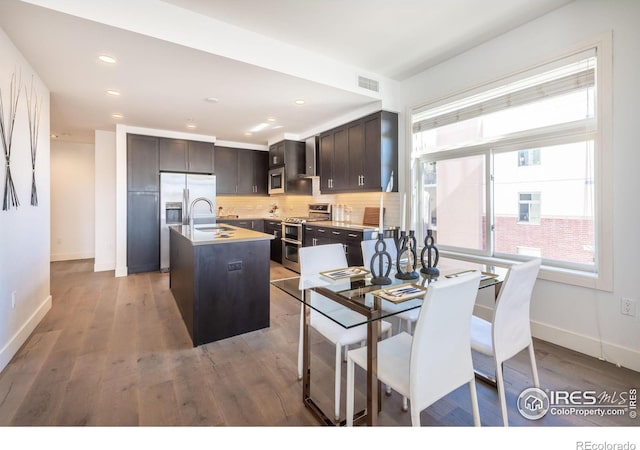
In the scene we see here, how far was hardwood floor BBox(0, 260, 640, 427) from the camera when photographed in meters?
1.72

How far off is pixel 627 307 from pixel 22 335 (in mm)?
4978

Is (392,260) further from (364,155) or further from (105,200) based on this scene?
(105,200)

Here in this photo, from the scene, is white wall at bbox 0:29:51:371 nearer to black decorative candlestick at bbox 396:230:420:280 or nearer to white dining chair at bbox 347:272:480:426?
white dining chair at bbox 347:272:480:426

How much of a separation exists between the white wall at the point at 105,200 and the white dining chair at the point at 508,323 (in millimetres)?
6313

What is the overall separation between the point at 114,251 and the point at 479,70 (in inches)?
258

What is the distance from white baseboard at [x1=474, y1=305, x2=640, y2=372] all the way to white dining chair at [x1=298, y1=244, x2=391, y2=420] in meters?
1.66

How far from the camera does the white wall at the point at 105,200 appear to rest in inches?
221

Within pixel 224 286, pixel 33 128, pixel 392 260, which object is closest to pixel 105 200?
pixel 33 128

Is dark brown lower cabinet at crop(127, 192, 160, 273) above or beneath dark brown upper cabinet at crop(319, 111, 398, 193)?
beneath

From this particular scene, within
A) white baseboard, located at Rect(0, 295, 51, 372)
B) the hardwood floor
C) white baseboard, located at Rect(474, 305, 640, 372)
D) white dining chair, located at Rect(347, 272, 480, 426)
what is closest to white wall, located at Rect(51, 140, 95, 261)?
white baseboard, located at Rect(0, 295, 51, 372)

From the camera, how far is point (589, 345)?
2.44 metres

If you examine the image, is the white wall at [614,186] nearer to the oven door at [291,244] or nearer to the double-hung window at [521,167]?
the double-hung window at [521,167]

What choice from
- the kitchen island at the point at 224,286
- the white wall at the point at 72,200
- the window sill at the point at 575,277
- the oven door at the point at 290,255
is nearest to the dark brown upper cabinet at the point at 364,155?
the oven door at the point at 290,255

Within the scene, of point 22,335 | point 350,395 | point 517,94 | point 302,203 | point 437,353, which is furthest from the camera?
point 302,203
